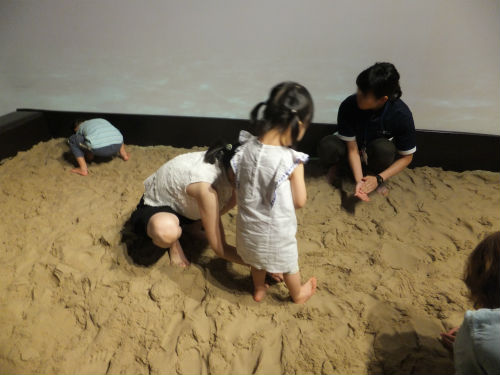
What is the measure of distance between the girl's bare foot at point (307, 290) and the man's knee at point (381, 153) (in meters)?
0.91

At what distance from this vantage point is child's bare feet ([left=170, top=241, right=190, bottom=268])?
1574 millimetres

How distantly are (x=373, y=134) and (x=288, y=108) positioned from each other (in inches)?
45.2

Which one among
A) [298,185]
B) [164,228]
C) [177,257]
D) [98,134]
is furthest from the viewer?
[98,134]

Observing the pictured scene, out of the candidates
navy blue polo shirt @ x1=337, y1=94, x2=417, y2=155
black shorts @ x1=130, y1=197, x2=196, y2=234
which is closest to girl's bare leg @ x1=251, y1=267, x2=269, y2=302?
black shorts @ x1=130, y1=197, x2=196, y2=234

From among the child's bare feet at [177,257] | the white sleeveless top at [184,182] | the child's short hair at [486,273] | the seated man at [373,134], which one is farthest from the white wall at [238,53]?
the child's short hair at [486,273]

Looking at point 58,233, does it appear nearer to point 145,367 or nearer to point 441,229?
point 145,367

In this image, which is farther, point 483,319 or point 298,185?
point 298,185

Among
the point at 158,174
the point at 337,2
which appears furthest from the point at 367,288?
the point at 337,2

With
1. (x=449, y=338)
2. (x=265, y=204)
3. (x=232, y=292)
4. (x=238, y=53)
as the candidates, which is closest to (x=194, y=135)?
(x=238, y=53)

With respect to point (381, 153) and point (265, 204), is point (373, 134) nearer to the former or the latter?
point (381, 153)

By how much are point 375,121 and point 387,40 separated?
53.5 inches

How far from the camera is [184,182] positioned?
4.47ft

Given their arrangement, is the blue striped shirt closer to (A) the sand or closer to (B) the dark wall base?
(A) the sand

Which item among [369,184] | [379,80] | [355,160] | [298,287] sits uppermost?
[379,80]
